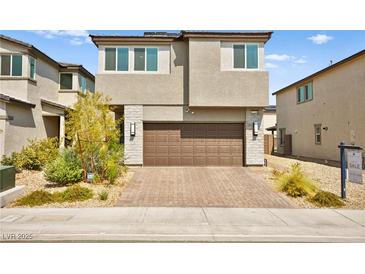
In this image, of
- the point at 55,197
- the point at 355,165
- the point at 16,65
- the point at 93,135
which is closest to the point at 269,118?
the point at 355,165

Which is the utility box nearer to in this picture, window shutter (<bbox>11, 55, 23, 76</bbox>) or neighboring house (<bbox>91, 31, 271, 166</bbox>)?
neighboring house (<bbox>91, 31, 271, 166</bbox>)

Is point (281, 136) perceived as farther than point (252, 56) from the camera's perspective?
Yes

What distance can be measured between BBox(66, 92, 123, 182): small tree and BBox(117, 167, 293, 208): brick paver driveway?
4.20 ft

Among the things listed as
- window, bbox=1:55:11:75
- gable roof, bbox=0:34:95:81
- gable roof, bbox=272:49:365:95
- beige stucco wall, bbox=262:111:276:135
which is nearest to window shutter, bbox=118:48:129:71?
gable roof, bbox=0:34:95:81

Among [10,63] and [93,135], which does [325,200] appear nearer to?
[93,135]

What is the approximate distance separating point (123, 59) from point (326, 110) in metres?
14.4

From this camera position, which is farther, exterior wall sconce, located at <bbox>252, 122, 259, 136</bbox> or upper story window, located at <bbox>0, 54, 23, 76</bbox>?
upper story window, located at <bbox>0, 54, 23, 76</bbox>

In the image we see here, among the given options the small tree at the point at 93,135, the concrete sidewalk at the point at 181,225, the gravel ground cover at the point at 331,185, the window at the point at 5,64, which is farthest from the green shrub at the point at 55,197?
the window at the point at 5,64

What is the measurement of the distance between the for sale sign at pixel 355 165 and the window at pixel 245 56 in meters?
6.96

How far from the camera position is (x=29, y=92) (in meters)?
16.4

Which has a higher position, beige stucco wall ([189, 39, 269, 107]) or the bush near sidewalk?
beige stucco wall ([189, 39, 269, 107])

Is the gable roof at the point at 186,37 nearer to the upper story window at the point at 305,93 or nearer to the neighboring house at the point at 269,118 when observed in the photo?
the upper story window at the point at 305,93

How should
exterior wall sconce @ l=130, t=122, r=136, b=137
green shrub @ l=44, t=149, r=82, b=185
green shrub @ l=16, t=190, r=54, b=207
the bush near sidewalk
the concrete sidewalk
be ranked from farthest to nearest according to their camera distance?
exterior wall sconce @ l=130, t=122, r=136, b=137 < green shrub @ l=44, t=149, r=82, b=185 < the bush near sidewalk < green shrub @ l=16, t=190, r=54, b=207 < the concrete sidewalk

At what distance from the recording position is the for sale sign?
342 inches
